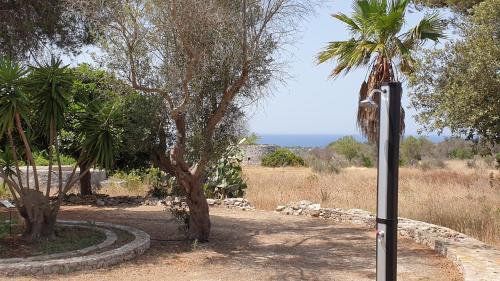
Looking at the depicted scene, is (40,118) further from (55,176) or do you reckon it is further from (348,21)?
(55,176)

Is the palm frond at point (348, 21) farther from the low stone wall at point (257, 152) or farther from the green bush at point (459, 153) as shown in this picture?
the green bush at point (459, 153)

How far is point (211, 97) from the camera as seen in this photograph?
29.5 ft

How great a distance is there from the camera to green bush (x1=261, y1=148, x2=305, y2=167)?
32.6 metres

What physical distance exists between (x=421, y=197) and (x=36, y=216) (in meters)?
9.54

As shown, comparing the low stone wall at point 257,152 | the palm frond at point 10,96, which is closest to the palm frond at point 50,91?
the palm frond at point 10,96

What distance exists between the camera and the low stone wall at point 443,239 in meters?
7.28

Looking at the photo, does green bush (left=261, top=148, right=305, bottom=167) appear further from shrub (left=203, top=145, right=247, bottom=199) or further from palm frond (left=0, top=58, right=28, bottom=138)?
palm frond (left=0, top=58, right=28, bottom=138)

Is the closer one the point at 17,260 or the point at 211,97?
the point at 17,260

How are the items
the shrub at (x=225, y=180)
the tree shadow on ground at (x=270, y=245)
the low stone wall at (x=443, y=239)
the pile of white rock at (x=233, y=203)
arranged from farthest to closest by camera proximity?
1. the shrub at (x=225, y=180)
2. the pile of white rock at (x=233, y=203)
3. the tree shadow on ground at (x=270, y=245)
4. the low stone wall at (x=443, y=239)

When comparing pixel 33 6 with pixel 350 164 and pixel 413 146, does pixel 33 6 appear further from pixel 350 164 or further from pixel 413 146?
pixel 413 146

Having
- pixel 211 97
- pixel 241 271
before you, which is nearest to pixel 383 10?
pixel 211 97

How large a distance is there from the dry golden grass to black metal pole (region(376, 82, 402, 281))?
6544 mm

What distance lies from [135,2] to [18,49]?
14.5ft

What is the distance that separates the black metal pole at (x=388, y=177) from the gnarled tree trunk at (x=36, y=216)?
6.24 meters
